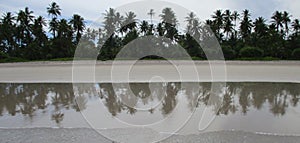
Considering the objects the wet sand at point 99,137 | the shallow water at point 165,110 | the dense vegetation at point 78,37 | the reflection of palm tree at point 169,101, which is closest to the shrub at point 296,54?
the dense vegetation at point 78,37

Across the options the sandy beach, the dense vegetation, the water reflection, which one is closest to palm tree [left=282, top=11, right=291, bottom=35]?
the dense vegetation

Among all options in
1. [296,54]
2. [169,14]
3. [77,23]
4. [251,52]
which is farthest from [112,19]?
[77,23]

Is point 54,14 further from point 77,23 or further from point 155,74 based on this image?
point 155,74

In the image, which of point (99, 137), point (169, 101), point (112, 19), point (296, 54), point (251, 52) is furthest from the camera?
point (251, 52)

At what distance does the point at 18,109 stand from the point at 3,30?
132 feet

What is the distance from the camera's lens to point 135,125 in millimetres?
4953

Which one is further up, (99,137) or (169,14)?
(169,14)

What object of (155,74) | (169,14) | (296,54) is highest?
(296,54)

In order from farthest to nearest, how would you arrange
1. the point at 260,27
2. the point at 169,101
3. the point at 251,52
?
the point at 260,27
the point at 251,52
the point at 169,101

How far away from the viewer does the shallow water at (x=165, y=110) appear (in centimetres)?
498

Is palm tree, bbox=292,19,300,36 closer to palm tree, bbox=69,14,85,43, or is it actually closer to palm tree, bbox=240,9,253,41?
palm tree, bbox=240,9,253,41

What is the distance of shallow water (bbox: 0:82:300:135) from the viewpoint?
4.98 m

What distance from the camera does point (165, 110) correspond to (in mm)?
6266

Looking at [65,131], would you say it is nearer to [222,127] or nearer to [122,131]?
[122,131]
